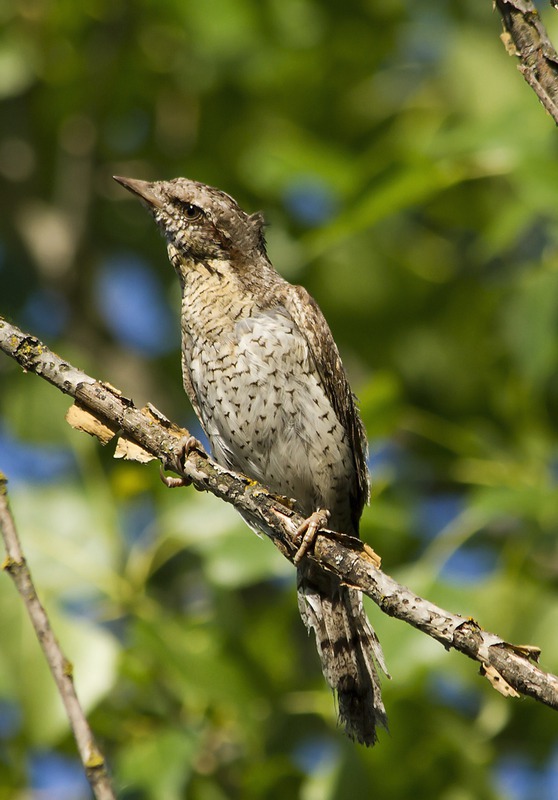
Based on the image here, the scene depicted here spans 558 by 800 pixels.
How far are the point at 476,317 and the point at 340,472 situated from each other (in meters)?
2.16

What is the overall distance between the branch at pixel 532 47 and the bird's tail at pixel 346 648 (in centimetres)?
198

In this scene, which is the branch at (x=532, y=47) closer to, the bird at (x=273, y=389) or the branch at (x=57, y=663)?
the branch at (x=57, y=663)

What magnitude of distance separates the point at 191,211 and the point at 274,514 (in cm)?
177

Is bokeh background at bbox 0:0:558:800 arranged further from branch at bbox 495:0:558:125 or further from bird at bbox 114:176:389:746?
branch at bbox 495:0:558:125

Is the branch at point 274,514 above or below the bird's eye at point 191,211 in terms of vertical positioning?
below

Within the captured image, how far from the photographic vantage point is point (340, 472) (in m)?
4.43

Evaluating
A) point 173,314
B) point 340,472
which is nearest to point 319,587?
point 340,472

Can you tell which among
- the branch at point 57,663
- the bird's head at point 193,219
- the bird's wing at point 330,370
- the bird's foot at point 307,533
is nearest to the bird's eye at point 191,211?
the bird's head at point 193,219

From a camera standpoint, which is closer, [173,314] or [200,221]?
[200,221]

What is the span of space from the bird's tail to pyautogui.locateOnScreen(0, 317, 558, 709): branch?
812 millimetres

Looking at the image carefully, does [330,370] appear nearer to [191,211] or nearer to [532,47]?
[191,211]

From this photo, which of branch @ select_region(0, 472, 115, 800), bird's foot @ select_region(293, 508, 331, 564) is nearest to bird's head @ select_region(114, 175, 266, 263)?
bird's foot @ select_region(293, 508, 331, 564)

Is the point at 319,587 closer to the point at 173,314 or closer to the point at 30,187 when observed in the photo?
the point at 173,314

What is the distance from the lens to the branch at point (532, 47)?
106 inches
